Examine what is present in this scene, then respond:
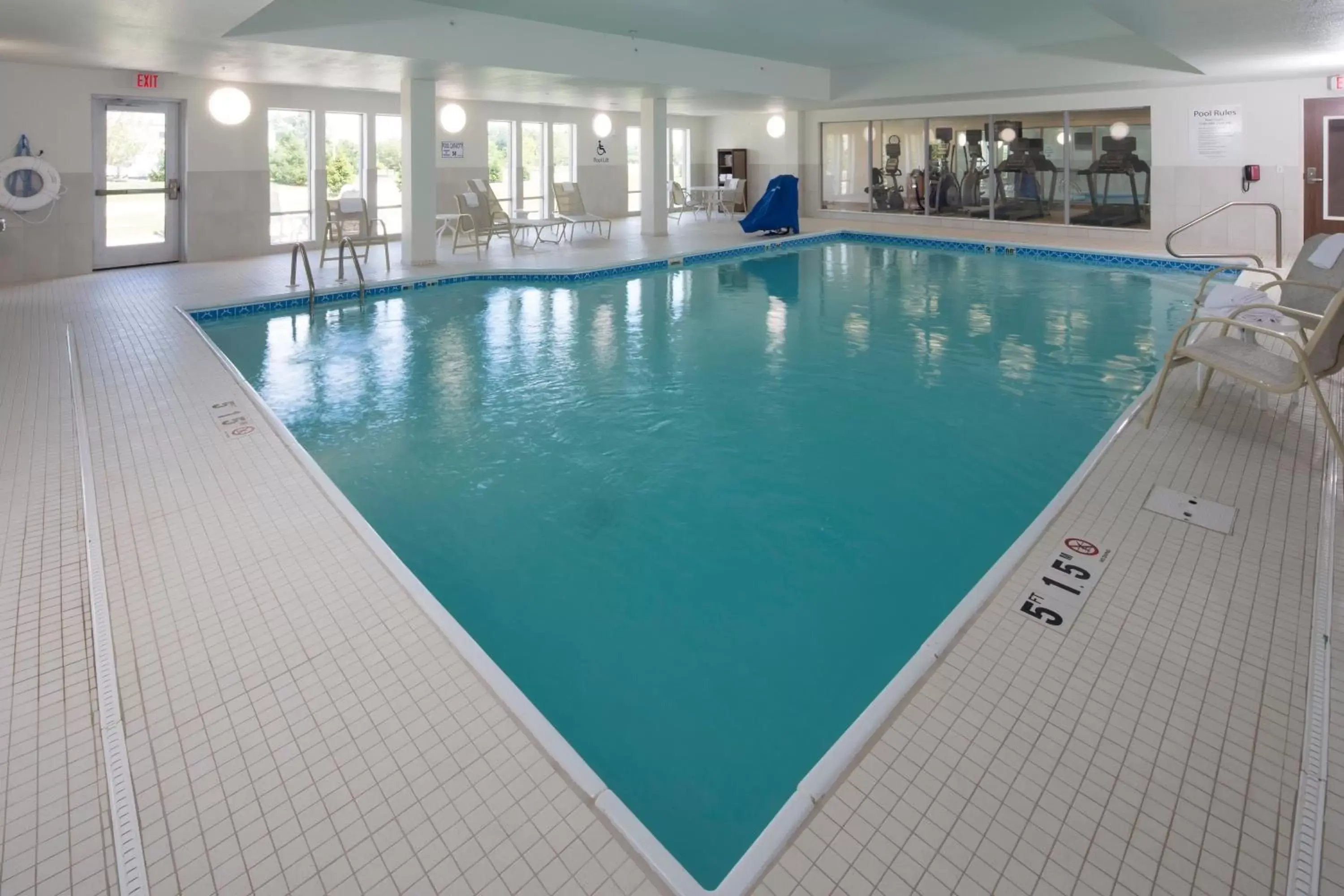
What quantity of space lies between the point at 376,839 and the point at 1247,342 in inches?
153

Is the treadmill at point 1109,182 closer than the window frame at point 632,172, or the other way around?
the treadmill at point 1109,182

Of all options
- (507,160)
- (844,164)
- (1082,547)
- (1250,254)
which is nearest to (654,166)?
(507,160)

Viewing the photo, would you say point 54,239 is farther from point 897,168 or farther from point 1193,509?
point 897,168

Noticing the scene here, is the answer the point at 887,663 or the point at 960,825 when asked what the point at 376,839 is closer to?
the point at 960,825

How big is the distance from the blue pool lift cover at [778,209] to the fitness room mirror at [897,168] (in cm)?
223

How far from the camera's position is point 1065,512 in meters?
2.79

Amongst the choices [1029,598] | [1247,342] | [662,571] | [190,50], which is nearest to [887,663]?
[1029,598]

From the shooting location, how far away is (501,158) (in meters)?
12.1

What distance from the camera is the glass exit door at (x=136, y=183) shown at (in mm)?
8195

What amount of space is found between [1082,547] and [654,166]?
925cm

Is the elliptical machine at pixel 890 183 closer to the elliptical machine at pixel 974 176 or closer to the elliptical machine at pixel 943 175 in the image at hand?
the elliptical machine at pixel 943 175

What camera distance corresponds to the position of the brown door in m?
8.62

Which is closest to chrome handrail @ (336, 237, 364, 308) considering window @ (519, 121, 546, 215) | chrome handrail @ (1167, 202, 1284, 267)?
window @ (519, 121, 546, 215)

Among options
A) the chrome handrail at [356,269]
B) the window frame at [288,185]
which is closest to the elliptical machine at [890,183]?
the window frame at [288,185]
